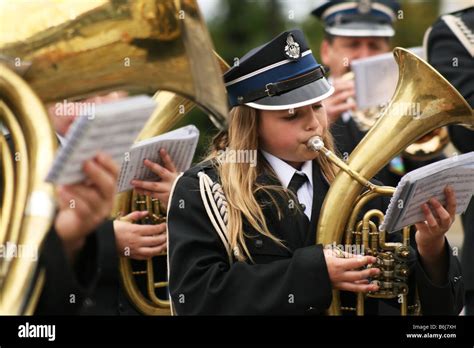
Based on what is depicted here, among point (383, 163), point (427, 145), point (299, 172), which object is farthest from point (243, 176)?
point (427, 145)

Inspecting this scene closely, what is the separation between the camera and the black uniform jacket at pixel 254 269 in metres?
3.43

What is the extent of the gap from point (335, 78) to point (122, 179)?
85.4 inches

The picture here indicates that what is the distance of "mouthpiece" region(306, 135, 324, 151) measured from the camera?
354 centimetres

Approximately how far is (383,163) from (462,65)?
645mm

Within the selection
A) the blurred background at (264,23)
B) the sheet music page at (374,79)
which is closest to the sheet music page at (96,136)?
the sheet music page at (374,79)

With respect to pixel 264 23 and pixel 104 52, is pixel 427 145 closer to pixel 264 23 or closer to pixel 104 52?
pixel 104 52

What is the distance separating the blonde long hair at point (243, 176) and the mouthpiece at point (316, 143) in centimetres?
17

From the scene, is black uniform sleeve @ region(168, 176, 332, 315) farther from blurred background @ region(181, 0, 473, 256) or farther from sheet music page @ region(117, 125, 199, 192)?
blurred background @ region(181, 0, 473, 256)

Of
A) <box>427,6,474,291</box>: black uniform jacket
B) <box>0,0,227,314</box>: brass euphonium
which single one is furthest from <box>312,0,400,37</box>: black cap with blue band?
<box>0,0,227,314</box>: brass euphonium

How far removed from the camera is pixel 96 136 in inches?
97.0

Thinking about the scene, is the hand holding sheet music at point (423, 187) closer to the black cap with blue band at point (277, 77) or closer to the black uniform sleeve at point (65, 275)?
the black cap with blue band at point (277, 77)

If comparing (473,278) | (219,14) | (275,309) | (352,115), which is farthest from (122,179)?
(219,14)

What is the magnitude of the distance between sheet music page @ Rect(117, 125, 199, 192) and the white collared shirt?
385 millimetres

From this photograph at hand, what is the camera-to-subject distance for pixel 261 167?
367 centimetres
